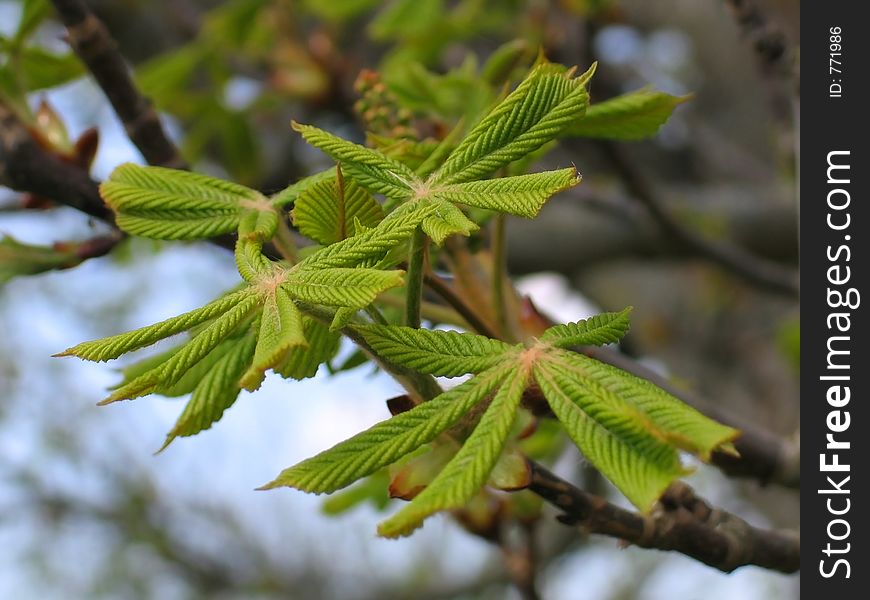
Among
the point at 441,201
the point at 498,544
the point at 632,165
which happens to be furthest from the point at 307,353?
the point at 632,165

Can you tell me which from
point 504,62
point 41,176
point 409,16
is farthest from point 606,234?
point 41,176

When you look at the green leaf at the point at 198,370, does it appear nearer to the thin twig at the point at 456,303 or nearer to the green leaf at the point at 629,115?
the thin twig at the point at 456,303

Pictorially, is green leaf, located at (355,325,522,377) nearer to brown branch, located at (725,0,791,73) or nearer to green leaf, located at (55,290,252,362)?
green leaf, located at (55,290,252,362)

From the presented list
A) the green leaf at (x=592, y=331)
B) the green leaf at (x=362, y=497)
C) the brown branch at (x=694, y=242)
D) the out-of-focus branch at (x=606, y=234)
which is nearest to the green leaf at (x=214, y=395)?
the green leaf at (x=592, y=331)

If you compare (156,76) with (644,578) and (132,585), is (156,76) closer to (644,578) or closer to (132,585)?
(132,585)

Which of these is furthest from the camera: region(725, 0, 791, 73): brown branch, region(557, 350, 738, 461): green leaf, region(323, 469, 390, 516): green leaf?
region(725, 0, 791, 73): brown branch

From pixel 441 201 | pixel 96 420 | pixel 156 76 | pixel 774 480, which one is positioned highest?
pixel 156 76

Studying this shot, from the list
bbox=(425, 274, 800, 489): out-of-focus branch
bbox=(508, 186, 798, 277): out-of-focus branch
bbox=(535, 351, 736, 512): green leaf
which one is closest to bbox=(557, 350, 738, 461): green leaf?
bbox=(535, 351, 736, 512): green leaf

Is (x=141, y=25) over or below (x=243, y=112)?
over
